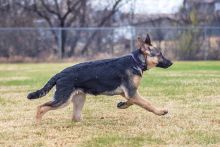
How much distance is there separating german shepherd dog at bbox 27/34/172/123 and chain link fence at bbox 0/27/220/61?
23866mm

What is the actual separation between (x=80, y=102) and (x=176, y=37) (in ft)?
81.8

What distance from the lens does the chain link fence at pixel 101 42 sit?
33.0m

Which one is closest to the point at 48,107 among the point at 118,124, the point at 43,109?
the point at 43,109

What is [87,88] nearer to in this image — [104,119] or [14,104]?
[104,119]

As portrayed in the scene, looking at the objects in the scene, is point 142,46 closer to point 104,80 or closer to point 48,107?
point 104,80

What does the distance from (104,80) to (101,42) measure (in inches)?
1019

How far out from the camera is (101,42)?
34.4 m

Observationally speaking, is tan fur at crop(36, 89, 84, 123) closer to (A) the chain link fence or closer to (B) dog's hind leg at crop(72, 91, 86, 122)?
(B) dog's hind leg at crop(72, 91, 86, 122)

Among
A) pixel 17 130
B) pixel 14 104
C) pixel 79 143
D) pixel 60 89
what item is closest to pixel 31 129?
pixel 17 130

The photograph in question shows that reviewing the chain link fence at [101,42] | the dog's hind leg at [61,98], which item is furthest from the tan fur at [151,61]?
the chain link fence at [101,42]

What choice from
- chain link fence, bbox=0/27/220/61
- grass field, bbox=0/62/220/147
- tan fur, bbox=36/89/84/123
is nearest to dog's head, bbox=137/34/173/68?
grass field, bbox=0/62/220/147

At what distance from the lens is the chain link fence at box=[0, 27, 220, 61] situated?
3303cm

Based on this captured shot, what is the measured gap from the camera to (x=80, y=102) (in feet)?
29.7

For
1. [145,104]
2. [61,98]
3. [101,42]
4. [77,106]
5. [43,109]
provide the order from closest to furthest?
[61,98] < [145,104] < [43,109] < [77,106] < [101,42]
